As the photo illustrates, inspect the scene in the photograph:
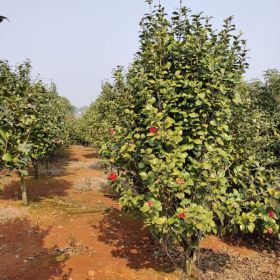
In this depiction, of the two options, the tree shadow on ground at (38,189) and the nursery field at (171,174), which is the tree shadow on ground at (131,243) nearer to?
the nursery field at (171,174)

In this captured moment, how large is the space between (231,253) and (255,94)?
351 inches

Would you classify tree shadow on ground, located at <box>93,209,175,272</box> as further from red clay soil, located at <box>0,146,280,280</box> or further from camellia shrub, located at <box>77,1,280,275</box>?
camellia shrub, located at <box>77,1,280,275</box>

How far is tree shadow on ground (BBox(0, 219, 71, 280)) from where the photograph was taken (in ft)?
26.3

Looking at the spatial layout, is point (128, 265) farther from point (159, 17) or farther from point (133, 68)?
point (159, 17)

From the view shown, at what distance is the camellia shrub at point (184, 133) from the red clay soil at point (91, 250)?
2.20 meters

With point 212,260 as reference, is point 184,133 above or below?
above

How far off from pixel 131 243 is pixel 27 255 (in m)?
3.32

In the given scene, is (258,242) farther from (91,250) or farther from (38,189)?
(38,189)

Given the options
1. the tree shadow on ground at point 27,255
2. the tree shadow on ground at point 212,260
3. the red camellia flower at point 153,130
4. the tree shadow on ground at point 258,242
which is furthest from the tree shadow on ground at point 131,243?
the red camellia flower at point 153,130

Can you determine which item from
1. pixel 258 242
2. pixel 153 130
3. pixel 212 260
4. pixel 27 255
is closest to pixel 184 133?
pixel 153 130

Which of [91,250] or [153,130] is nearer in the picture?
[153,130]

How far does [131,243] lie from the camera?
9.88 metres

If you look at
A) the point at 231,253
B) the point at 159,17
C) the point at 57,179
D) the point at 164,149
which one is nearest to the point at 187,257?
the point at 164,149

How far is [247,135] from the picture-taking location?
24.1 ft
